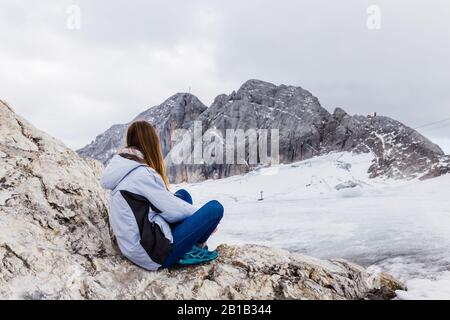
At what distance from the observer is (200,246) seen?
4375 millimetres

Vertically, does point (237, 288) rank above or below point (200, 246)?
below

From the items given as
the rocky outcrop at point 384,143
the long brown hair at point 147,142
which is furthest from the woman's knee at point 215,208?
the rocky outcrop at point 384,143

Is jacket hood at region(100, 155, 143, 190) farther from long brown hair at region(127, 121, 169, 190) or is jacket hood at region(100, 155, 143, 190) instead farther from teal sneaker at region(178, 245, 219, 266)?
teal sneaker at region(178, 245, 219, 266)

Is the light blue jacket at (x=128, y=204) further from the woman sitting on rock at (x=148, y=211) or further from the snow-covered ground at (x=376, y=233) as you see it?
the snow-covered ground at (x=376, y=233)

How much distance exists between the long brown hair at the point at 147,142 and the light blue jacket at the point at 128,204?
0.27m

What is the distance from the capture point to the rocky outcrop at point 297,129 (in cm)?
4640

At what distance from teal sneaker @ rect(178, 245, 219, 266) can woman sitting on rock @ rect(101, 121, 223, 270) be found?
0.02 metres

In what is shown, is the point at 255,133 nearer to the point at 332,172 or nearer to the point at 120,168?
the point at 332,172

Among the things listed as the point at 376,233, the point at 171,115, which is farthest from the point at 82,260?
the point at 171,115

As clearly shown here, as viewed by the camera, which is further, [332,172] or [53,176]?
[332,172]

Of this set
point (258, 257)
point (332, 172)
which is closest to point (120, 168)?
point (258, 257)

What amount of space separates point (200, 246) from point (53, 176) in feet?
6.79

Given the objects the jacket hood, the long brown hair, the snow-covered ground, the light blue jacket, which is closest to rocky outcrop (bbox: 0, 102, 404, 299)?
the light blue jacket

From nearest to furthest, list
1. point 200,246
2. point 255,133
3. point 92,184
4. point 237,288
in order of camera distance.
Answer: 1. point 237,288
2. point 200,246
3. point 92,184
4. point 255,133
